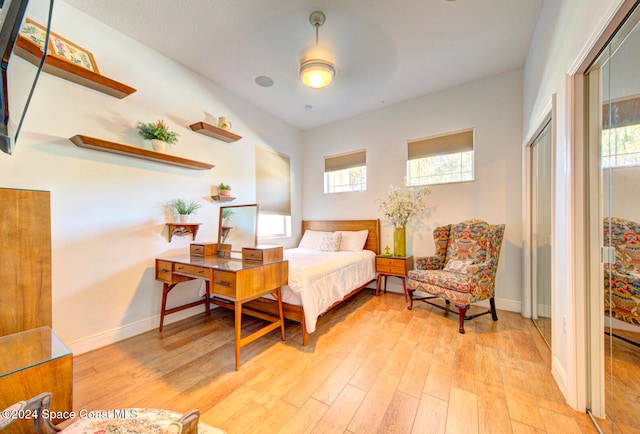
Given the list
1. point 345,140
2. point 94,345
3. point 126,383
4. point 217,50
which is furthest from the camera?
point 345,140

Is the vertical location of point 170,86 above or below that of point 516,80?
below

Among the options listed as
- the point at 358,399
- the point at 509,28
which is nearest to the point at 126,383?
the point at 358,399

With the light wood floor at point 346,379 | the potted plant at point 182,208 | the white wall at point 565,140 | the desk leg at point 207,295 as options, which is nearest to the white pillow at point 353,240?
the light wood floor at point 346,379

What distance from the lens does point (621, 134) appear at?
3.89 feet

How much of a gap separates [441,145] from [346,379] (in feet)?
10.8

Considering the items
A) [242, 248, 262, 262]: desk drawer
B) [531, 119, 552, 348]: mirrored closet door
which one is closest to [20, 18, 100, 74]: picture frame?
[242, 248, 262, 262]: desk drawer

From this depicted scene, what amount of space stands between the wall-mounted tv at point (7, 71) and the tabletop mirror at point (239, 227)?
1535mm

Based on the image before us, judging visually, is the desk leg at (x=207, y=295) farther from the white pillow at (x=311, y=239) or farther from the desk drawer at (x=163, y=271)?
the white pillow at (x=311, y=239)

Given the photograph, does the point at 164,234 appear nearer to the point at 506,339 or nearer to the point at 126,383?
the point at 126,383

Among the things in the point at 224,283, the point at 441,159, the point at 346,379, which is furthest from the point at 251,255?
the point at 441,159

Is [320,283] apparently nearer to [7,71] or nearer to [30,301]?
[30,301]

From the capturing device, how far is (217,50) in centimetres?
262

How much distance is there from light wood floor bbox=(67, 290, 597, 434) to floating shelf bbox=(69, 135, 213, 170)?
182 cm

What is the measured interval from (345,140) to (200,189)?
262 centimetres
